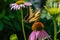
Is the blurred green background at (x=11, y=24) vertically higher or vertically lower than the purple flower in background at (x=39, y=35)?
lower

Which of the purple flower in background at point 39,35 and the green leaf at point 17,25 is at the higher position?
the purple flower in background at point 39,35

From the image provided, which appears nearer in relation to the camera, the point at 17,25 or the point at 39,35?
the point at 39,35

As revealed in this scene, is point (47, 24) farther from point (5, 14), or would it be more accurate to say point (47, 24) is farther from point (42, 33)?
point (42, 33)

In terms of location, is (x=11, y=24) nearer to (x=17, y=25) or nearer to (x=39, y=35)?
(x=17, y=25)

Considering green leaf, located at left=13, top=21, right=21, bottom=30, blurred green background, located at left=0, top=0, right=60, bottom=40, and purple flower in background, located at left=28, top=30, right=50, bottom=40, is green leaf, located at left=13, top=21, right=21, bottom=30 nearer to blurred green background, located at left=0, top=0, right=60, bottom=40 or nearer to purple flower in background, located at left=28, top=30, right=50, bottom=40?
blurred green background, located at left=0, top=0, right=60, bottom=40

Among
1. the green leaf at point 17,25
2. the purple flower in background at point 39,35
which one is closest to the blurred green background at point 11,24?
the green leaf at point 17,25

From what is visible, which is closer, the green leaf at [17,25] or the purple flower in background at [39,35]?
the purple flower in background at [39,35]

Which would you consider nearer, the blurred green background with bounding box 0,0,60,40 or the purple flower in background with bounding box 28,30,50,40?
the purple flower in background with bounding box 28,30,50,40

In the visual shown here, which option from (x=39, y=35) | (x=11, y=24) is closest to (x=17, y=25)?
(x=11, y=24)

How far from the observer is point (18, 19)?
1439 millimetres

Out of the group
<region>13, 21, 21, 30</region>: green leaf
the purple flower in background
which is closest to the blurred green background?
<region>13, 21, 21, 30</region>: green leaf

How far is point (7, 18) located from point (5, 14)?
7cm

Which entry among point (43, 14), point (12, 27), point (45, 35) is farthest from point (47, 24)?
point (45, 35)

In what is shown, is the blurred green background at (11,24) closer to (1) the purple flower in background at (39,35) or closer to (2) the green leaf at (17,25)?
(2) the green leaf at (17,25)
